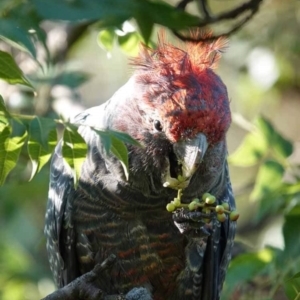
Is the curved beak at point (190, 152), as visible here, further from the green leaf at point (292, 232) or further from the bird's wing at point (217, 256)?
the bird's wing at point (217, 256)

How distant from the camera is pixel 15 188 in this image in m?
6.32

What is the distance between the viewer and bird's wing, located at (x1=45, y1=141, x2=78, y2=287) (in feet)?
16.4

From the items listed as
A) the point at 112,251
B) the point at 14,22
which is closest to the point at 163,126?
the point at 112,251

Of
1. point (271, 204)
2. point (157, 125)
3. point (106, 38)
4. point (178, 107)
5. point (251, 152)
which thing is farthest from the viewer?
point (251, 152)

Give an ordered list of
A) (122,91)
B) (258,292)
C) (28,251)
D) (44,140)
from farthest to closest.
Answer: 1. (28,251)
2. (258,292)
3. (122,91)
4. (44,140)

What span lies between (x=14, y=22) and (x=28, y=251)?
5.33 m

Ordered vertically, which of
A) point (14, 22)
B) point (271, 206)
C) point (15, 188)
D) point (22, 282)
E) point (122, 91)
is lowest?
Answer: point (22, 282)

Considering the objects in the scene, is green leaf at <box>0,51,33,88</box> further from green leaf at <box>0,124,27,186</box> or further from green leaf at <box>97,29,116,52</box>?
green leaf at <box>97,29,116,52</box>

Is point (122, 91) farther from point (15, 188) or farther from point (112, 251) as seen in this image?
point (15, 188)

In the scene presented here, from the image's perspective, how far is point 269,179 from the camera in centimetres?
514

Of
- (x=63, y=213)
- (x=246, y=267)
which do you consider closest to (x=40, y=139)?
(x=63, y=213)

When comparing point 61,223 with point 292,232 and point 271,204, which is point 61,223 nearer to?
point 271,204

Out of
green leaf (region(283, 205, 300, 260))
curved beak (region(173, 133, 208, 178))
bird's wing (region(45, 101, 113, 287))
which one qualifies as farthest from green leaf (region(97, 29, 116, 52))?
green leaf (region(283, 205, 300, 260))

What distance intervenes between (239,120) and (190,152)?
5.64 ft
